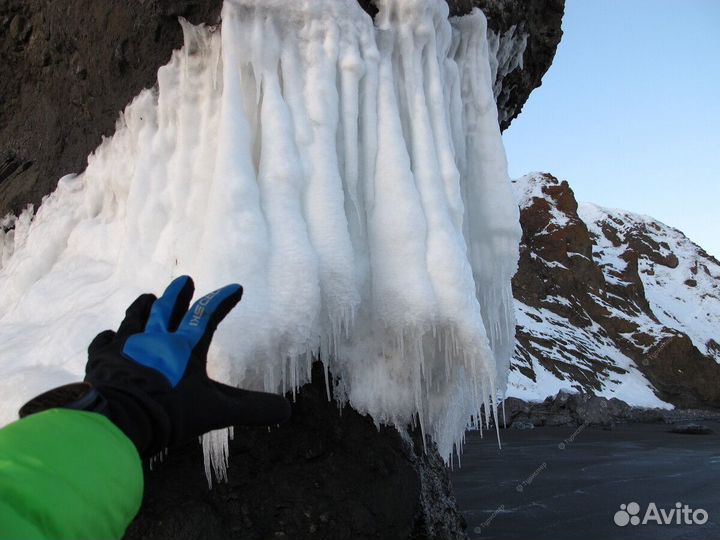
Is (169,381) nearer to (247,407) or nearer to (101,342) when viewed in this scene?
(247,407)

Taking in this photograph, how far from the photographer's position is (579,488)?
7.60 meters

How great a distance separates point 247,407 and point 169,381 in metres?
0.24

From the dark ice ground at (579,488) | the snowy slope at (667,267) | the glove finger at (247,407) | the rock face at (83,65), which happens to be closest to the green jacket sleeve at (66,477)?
the glove finger at (247,407)

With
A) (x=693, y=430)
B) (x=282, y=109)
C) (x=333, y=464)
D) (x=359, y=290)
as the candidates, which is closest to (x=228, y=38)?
(x=282, y=109)

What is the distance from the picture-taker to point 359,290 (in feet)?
8.45

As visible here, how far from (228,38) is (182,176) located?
661 mm

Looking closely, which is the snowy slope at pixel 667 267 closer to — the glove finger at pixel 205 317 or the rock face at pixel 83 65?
the rock face at pixel 83 65

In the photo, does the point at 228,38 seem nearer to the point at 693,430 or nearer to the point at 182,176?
the point at 182,176

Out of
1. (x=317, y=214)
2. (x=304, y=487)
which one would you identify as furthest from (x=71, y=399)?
(x=304, y=487)

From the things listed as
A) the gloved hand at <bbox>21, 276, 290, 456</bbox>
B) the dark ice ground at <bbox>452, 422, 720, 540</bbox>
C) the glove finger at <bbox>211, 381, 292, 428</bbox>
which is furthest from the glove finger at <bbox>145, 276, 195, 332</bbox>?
the dark ice ground at <bbox>452, 422, 720, 540</bbox>

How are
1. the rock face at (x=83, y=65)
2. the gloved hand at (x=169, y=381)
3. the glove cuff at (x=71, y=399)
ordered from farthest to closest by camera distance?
the rock face at (x=83, y=65) < the gloved hand at (x=169, y=381) < the glove cuff at (x=71, y=399)

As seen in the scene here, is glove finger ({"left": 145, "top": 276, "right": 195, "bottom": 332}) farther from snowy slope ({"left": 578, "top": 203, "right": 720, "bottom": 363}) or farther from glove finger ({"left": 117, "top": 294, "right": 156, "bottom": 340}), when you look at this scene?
snowy slope ({"left": 578, "top": 203, "right": 720, "bottom": 363})

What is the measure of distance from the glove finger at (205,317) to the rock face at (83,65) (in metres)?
1.75

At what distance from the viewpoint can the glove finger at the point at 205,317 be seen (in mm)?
1632
